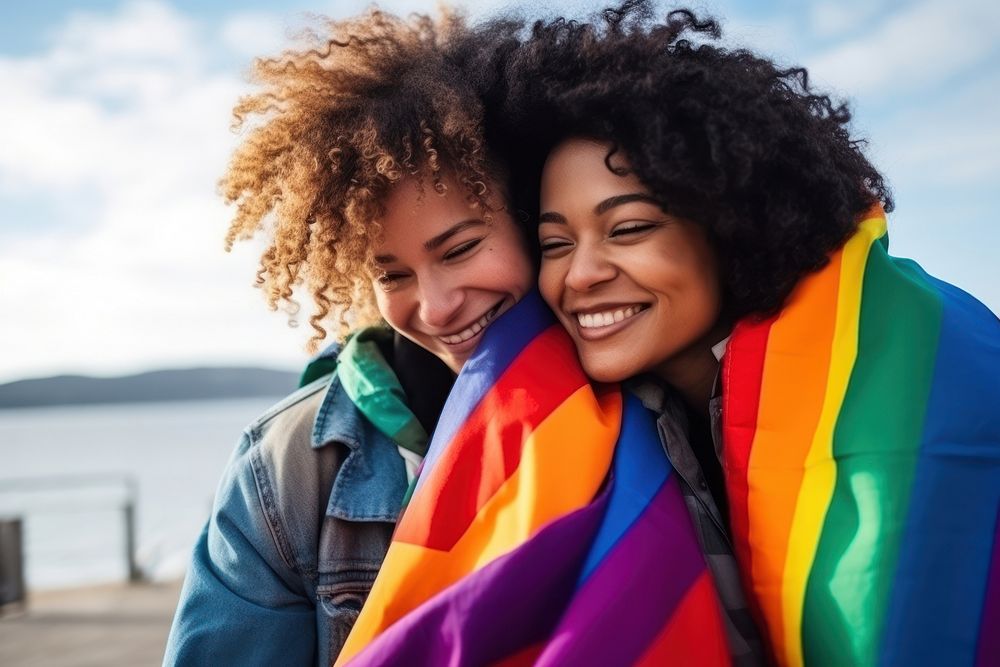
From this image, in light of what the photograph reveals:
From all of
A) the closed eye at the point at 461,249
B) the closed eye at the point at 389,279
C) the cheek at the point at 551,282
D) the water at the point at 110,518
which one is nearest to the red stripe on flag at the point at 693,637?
the cheek at the point at 551,282

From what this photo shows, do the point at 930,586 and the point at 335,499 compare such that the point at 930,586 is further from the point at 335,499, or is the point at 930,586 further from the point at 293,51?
the point at 293,51

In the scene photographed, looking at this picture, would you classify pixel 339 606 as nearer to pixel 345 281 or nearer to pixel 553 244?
pixel 345 281

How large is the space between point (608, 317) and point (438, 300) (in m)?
0.50

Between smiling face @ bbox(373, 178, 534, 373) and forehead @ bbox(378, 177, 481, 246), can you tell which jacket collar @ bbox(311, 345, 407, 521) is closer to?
smiling face @ bbox(373, 178, 534, 373)

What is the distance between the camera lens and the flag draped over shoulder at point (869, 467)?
1.68m

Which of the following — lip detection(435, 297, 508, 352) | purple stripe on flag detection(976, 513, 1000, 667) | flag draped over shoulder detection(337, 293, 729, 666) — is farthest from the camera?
lip detection(435, 297, 508, 352)

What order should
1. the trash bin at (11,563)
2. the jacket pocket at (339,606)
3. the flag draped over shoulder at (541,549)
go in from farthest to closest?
the trash bin at (11,563), the jacket pocket at (339,606), the flag draped over shoulder at (541,549)

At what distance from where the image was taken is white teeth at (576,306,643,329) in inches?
91.1

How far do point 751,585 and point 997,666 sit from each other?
0.48 metres

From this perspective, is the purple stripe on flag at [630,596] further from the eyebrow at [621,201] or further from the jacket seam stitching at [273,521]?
the jacket seam stitching at [273,521]

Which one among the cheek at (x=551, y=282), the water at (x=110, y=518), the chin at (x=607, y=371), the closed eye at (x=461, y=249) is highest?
the closed eye at (x=461, y=249)

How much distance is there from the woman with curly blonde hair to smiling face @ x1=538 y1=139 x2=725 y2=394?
285mm

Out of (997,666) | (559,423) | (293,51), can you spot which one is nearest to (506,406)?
(559,423)

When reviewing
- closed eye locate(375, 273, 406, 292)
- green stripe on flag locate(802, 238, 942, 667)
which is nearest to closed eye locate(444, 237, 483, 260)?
closed eye locate(375, 273, 406, 292)
